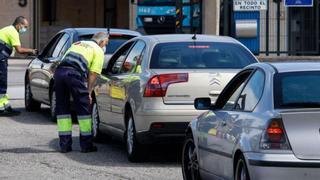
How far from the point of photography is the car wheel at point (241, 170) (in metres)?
6.79

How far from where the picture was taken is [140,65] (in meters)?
10.8

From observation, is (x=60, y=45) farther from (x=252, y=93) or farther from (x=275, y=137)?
(x=275, y=137)

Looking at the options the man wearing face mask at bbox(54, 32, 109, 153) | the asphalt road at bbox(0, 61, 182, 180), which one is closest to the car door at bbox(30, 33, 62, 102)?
the asphalt road at bbox(0, 61, 182, 180)

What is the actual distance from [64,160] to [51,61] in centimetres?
462

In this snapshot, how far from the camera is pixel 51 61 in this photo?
15242 millimetres

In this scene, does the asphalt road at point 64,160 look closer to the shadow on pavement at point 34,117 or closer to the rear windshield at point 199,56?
the shadow on pavement at point 34,117

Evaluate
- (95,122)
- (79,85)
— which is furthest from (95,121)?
(79,85)

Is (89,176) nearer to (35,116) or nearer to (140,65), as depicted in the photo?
(140,65)

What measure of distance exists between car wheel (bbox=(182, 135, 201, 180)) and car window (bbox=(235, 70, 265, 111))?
3.69 feet

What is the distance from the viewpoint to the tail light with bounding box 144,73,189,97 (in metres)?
10.1

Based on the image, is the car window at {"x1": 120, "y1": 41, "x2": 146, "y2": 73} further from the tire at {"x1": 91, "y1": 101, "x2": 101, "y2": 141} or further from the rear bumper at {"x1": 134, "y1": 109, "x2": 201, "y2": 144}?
the tire at {"x1": 91, "y1": 101, "x2": 101, "y2": 141}

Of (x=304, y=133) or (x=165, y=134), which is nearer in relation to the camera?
(x=304, y=133)

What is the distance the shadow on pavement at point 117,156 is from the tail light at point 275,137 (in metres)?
4.08

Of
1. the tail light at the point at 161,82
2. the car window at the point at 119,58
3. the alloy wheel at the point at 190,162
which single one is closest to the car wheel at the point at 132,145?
the tail light at the point at 161,82
